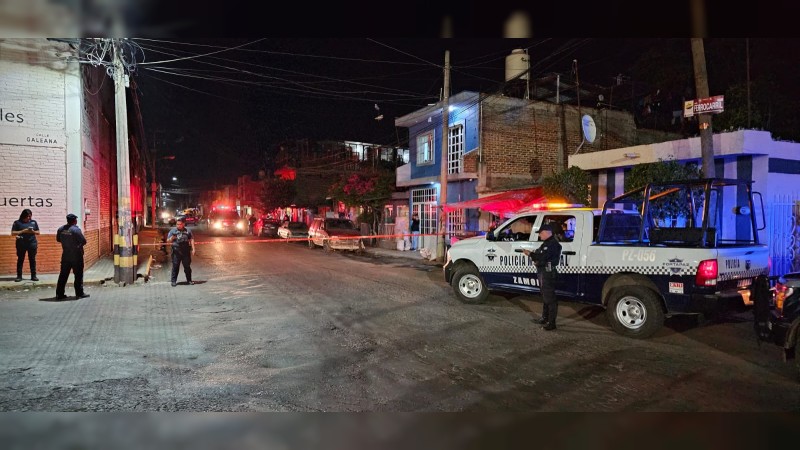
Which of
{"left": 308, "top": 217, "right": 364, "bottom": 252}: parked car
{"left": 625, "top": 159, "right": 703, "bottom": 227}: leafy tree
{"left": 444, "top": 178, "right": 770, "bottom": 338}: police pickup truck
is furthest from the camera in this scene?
{"left": 308, "top": 217, "right": 364, "bottom": 252}: parked car

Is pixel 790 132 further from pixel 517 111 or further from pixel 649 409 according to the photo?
pixel 649 409

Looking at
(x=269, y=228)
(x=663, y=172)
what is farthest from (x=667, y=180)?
(x=269, y=228)

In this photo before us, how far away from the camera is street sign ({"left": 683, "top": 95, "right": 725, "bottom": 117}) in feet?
31.0

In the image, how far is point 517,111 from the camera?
2144 centimetres

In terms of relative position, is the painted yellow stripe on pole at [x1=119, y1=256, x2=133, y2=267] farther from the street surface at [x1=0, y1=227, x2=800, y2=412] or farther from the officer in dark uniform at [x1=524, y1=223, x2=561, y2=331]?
the officer in dark uniform at [x1=524, y1=223, x2=561, y2=331]

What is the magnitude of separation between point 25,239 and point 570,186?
45.9 feet

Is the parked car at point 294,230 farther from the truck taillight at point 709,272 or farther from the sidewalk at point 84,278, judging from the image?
the truck taillight at point 709,272

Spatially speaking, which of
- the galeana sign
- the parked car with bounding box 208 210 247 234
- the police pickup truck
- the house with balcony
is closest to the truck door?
the police pickup truck

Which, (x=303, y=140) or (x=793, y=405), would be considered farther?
(x=303, y=140)

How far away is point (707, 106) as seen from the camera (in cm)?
962

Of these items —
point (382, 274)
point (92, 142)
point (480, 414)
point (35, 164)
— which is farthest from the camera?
point (92, 142)

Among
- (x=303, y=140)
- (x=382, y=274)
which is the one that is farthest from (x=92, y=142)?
(x=303, y=140)

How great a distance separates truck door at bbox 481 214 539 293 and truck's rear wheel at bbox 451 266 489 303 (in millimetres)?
232

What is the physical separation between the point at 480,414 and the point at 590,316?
5208 millimetres
